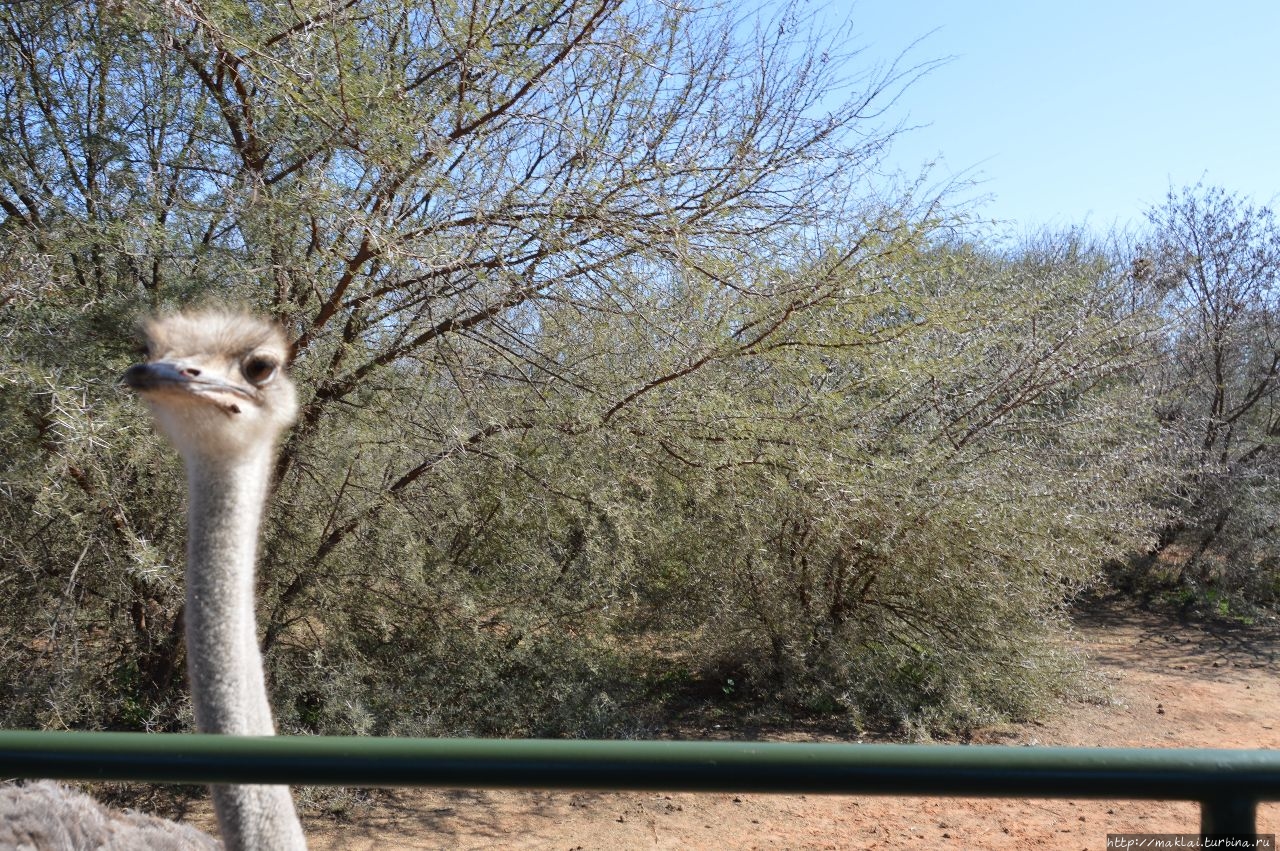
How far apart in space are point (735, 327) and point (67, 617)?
3392mm

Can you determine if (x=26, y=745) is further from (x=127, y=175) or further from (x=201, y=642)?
(x=127, y=175)

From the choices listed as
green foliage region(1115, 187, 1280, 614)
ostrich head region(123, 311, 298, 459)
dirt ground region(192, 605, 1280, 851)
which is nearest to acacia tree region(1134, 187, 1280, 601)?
green foliage region(1115, 187, 1280, 614)

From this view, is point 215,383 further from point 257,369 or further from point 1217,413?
point 1217,413

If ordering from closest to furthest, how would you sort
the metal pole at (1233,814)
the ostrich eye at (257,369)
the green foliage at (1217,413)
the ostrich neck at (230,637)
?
the metal pole at (1233,814)
the ostrich neck at (230,637)
the ostrich eye at (257,369)
the green foliage at (1217,413)

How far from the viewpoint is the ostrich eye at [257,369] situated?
197cm

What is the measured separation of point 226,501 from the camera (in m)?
1.83

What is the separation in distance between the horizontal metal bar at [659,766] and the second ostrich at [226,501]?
79 centimetres

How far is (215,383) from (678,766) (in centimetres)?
126

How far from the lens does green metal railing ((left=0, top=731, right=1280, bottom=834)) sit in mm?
844

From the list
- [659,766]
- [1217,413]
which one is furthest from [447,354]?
[1217,413]

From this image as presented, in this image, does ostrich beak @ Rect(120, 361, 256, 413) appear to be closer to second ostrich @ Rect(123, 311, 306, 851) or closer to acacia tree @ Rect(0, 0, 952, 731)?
second ostrich @ Rect(123, 311, 306, 851)

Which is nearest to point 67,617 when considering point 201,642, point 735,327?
point 735,327

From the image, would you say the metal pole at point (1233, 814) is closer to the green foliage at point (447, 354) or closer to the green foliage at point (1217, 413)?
the green foliage at point (447, 354)

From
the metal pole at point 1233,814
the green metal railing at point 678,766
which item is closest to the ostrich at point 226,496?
the green metal railing at point 678,766
